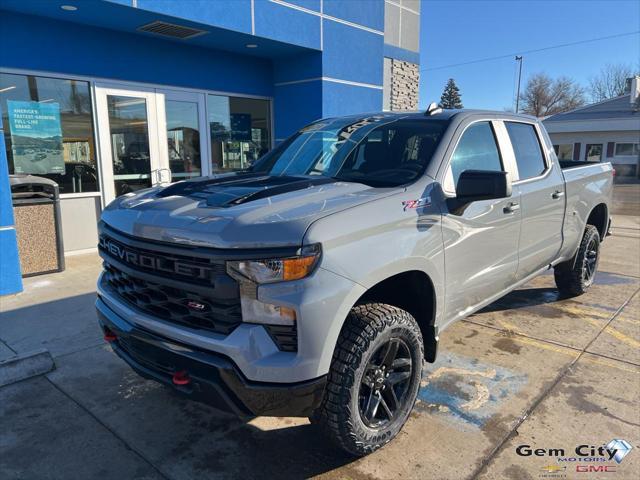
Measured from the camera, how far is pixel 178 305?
241 cm

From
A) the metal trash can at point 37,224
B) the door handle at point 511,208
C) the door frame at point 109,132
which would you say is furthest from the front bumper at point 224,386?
the door frame at point 109,132

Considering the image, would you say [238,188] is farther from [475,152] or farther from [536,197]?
[536,197]

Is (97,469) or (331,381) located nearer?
(331,381)

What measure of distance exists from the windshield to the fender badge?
0.18 m

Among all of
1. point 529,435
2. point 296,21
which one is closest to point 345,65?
point 296,21

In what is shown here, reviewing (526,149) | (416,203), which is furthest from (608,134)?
(416,203)

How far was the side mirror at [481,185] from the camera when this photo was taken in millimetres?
2791

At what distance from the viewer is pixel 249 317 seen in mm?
2176

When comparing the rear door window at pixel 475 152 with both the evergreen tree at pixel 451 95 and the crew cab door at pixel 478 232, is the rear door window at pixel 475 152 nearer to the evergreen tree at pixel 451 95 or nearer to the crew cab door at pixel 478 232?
the crew cab door at pixel 478 232

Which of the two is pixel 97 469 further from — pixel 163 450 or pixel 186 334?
pixel 186 334

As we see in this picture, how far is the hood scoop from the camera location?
8.63 ft

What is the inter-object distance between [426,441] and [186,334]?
1.57 m

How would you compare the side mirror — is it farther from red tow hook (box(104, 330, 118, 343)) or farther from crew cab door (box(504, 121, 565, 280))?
red tow hook (box(104, 330, 118, 343))

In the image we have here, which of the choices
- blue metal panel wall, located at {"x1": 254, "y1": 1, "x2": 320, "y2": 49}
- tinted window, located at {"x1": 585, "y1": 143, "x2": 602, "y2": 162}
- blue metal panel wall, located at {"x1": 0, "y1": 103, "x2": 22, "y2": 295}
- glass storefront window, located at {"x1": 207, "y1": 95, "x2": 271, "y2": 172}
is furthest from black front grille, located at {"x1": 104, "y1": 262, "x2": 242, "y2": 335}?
tinted window, located at {"x1": 585, "y1": 143, "x2": 602, "y2": 162}
